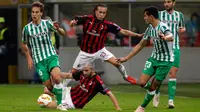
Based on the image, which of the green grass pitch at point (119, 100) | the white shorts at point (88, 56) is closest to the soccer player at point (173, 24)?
the green grass pitch at point (119, 100)

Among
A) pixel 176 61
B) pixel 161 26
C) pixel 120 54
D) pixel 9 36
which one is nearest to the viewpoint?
pixel 161 26

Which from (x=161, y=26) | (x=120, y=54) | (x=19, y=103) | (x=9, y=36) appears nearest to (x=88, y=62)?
(x=19, y=103)

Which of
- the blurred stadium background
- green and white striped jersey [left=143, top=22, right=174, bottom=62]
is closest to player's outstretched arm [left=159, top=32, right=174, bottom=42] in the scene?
green and white striped jersey [left=143, top=22, right=174, bottom=62]

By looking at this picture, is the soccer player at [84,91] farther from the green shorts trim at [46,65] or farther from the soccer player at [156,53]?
the soccer player at [156,53]

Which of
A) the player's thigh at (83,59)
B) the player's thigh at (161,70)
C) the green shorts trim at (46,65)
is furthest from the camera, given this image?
the player's thigh at (83,59)

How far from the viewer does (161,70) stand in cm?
1667

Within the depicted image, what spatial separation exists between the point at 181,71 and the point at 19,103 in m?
11.9

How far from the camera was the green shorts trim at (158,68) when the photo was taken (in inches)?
656

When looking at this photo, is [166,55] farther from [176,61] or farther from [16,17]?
[16,17]

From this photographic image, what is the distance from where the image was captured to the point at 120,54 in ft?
98.9

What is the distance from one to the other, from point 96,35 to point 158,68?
3.06 meters

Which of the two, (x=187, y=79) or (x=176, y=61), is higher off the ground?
(x=176, y=61)

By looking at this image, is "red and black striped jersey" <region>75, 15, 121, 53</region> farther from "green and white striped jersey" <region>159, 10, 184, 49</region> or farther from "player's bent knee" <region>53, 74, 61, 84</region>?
"player's bent knee" <region>53, 74, 61, 84</region>

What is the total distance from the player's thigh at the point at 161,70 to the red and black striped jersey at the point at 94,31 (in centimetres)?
267
